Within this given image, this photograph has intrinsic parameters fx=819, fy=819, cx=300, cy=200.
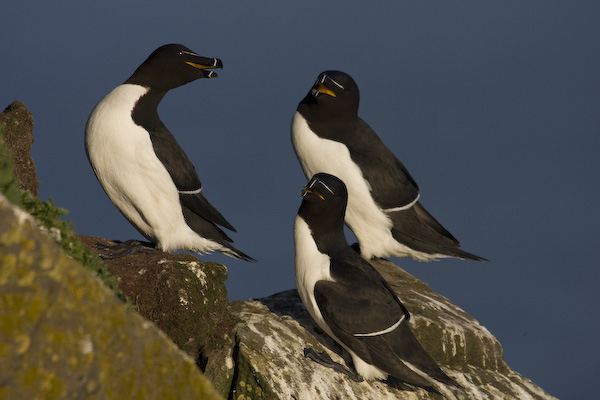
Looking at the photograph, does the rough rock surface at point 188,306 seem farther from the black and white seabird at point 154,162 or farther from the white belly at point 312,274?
the black and white seabird at point 154,162

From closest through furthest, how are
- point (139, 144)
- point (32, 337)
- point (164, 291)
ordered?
1. point (32, 337)
2. point (164, 291)
3. point (139, 144)

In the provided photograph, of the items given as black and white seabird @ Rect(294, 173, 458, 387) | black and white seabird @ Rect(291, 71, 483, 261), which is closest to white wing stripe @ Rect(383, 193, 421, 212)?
black and white seabird @ Rect(291, 71, 483, 261)

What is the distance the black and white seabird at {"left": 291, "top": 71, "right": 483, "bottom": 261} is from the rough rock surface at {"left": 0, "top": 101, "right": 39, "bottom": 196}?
3.15m

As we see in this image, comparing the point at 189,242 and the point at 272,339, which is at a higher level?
the point at 189,242

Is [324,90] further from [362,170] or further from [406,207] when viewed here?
[406,207]

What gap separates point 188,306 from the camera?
674 cm

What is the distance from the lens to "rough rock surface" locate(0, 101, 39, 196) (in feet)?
31.2

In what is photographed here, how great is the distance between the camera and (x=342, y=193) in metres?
7.04

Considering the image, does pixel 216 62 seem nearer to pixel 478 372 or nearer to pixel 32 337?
pixel 478 372

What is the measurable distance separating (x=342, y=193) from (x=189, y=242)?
→ 1968mm

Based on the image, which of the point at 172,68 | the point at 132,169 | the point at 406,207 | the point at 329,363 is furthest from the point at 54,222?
the point at 406,207

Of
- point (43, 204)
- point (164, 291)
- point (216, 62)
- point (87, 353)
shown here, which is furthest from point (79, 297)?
point (216, 62)

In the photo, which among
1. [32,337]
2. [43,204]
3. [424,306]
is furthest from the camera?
[424,306]

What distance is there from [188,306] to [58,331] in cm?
414
